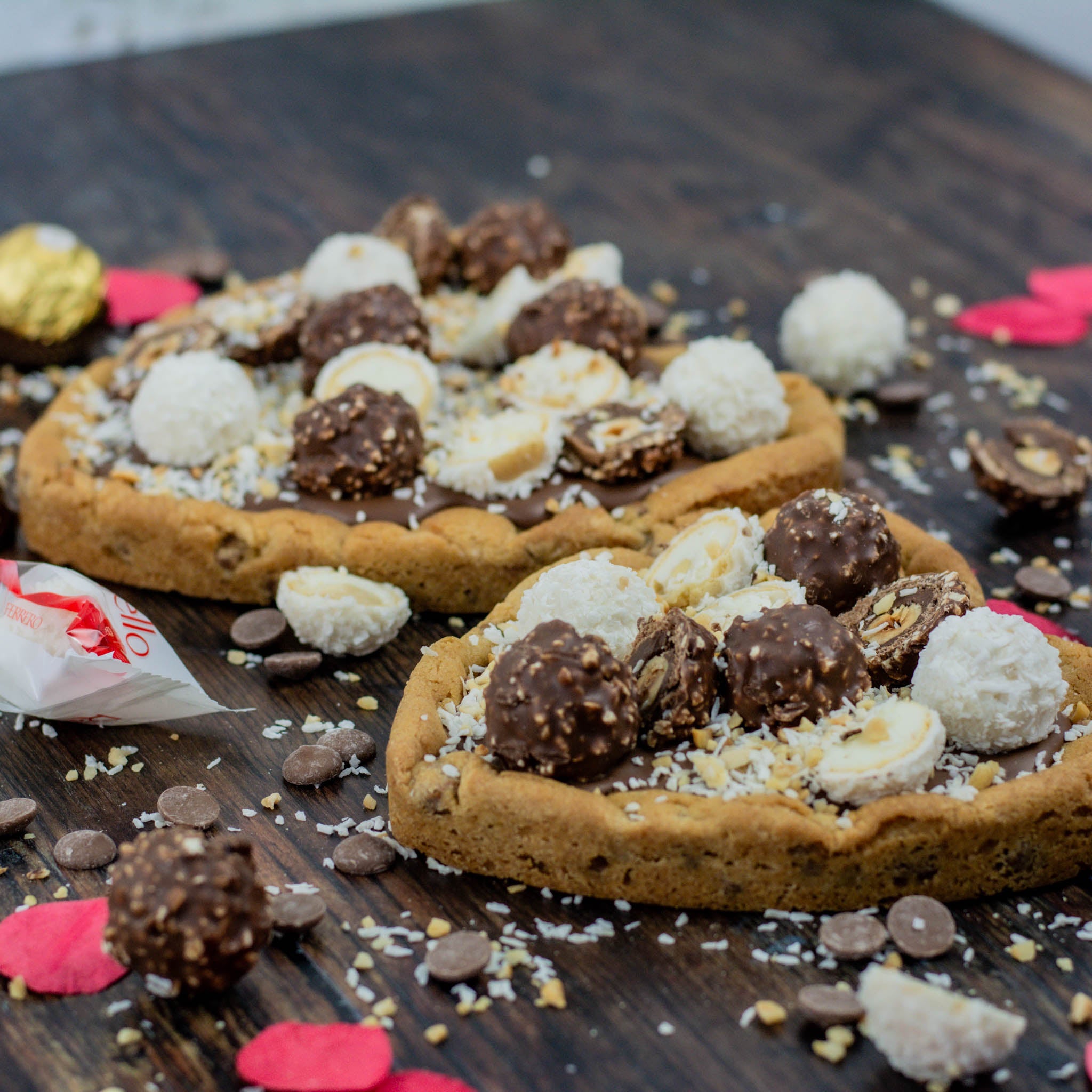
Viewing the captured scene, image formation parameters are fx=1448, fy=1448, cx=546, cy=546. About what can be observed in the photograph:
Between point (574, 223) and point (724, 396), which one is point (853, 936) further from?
point (574, 223)

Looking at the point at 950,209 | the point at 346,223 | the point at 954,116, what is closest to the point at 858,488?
the point at 950,209

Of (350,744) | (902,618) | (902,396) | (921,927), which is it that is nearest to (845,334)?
(902,396)

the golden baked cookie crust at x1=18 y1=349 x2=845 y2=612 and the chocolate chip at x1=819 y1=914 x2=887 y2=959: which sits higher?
the chocolate chip at x1=819 y1=914 x2=887 y2=959

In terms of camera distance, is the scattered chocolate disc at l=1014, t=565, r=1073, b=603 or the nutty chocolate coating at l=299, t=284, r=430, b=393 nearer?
the scattered chocolate disc at l=1014, t=565, r=1073, b=603

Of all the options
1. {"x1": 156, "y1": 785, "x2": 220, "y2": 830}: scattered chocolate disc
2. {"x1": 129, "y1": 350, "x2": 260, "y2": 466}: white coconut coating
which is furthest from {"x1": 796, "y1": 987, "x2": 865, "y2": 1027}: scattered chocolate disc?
{"x1": 129, "y1": 350, "x2": 260, "y2": 466}: white coconut coating

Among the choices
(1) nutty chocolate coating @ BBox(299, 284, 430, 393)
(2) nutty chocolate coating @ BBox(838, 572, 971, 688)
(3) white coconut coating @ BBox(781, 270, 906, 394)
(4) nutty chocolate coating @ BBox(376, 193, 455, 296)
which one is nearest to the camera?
(2) nutty chocolate coating @ BBox(838, 572, 971, 688)

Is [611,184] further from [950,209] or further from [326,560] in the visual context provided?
[326,560]

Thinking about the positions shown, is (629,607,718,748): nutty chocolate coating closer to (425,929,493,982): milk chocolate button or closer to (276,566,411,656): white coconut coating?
(425,929,493,982): milk chocolate button
